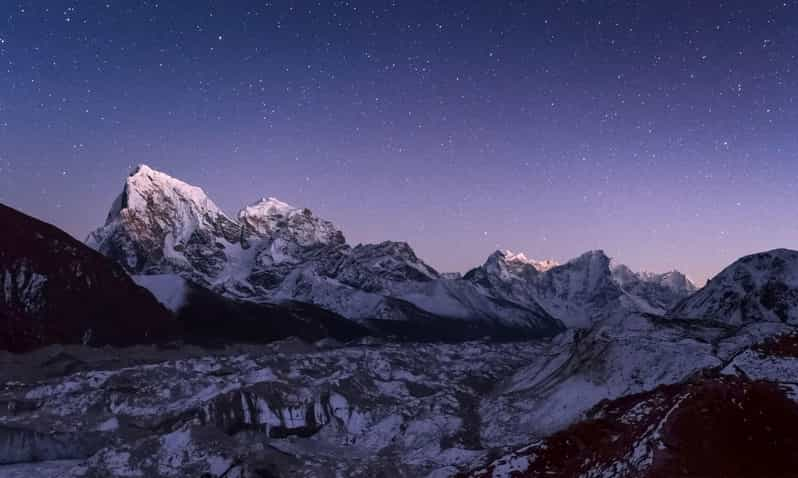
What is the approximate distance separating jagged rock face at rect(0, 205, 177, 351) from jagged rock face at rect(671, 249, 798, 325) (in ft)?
551

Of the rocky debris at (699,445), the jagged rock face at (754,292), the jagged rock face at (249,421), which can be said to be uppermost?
the jagged rock face at (754,292)

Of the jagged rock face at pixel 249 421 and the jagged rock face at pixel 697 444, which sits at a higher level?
the jagged rock face at pixel 697 444

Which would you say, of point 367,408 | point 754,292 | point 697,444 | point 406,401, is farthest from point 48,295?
point 754,292

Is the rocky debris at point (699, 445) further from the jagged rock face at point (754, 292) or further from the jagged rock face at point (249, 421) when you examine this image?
the jagged rock face at point (754, 292)

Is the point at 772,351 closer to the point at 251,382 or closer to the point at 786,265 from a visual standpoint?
the point at 251,382

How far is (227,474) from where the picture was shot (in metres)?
76.2

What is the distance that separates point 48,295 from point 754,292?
191 metres

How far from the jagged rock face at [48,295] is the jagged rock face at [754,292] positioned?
168 m

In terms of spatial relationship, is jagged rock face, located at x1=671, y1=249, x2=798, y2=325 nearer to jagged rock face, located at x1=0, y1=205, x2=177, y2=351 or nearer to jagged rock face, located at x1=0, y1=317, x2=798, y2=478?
jagged rock face, located at x1=0, y1=317, x2=798, y2=478

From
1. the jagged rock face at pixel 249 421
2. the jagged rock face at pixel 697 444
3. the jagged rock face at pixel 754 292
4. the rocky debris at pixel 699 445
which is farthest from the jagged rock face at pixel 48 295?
the jagged rock face at pixel 754 292

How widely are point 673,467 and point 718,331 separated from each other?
116072 millimetres

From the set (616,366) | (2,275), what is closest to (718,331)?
(616,366)

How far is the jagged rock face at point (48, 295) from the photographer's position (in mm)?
162125

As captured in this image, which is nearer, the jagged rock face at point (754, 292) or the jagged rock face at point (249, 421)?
the jagged rock face at point (249, 421)
